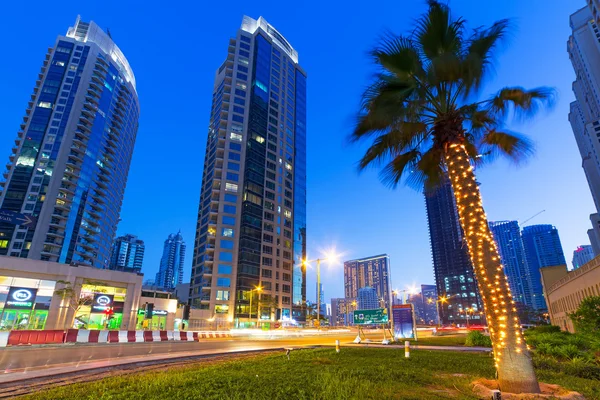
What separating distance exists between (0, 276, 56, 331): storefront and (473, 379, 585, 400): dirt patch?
3993 centimetres

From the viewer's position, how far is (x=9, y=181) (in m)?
85.5

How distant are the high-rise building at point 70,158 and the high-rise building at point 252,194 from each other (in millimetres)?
34845

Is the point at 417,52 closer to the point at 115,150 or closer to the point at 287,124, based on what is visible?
the point at 287,124

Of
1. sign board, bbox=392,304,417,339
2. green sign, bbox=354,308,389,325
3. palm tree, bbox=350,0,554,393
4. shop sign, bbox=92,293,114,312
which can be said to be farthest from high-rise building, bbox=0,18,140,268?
palm tree, bbox=350,0,554,393

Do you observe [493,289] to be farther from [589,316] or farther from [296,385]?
[589,316]

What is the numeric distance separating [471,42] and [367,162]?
422cm

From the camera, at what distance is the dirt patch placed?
5.89 m

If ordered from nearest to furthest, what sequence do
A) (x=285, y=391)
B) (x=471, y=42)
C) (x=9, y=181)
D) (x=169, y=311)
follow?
1. (x=285, y=391)
2. (x=471, y=42)
3. (x=169, y=311)
4. (x=9, y=181)

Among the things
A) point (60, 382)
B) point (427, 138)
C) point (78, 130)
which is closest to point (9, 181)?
point (78, 130)

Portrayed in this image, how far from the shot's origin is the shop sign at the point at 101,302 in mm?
34719

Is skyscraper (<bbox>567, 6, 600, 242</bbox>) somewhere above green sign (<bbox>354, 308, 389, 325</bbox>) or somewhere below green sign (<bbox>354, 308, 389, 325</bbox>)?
above

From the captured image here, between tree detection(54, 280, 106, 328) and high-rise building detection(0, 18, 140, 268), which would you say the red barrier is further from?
high-rise building detection(0, 18, 140, 268)

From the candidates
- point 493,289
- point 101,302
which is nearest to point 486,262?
point 493,289

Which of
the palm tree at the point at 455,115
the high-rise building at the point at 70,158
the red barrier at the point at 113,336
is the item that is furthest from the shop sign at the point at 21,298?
the high-rise building at the point at 70,158
